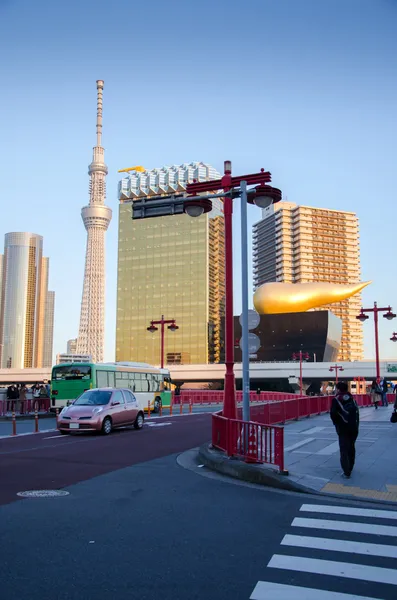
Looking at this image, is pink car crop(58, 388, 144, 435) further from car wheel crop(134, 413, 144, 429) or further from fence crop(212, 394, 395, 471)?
fence crop(212, 394, 395, 471)

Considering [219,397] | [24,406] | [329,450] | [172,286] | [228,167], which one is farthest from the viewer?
[172,286]

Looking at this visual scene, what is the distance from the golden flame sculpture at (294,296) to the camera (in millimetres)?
111438

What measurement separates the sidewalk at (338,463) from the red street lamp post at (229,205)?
6.76 ft

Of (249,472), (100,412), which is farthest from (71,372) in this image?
(249,472)

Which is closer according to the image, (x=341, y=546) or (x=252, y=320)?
(x=341, y=546)

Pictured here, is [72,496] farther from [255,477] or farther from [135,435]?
[135,435]

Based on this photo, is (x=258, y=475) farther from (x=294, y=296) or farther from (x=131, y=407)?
(x=294, y=296)

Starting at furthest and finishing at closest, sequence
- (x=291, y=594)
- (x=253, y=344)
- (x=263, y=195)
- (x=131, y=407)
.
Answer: (x=131, y=407), (x=263, y=195), (x=253, y=344), (x=291, y=594)

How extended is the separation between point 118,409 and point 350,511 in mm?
13527

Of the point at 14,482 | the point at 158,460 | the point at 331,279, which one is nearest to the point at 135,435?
the point at 158,460

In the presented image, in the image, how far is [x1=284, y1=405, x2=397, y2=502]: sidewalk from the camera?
955 cm

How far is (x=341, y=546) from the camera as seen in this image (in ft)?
20.4

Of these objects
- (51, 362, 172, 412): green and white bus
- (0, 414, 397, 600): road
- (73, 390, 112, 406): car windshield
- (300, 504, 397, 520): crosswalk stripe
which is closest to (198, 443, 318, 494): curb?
(0, 414, 397, 600): road

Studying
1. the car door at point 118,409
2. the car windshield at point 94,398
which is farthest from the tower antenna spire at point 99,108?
the car windshield at point 94,398
